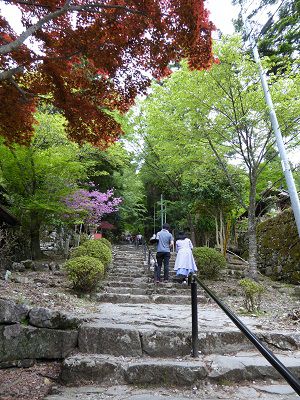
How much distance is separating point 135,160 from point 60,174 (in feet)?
35.7

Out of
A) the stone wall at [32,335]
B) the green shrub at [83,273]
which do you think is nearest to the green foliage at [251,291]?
A: the green shrub at [83,273]

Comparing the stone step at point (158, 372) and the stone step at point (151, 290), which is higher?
the stone step at point (151, 290)

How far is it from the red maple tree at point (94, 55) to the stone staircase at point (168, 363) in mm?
3347

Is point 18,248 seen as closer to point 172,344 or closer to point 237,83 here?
point 172,344

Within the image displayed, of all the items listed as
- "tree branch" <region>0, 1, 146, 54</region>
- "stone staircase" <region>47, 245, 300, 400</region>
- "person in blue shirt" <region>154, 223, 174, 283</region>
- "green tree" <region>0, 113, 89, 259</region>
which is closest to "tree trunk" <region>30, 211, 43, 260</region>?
"green tree" <region>0, 113, 89, 259</region>

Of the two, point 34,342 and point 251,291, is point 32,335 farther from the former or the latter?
point 251,291

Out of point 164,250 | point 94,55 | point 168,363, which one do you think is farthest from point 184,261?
point 94,55

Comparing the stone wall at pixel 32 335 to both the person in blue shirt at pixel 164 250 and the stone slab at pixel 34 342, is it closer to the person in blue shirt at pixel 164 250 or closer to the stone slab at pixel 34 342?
the stone slab at pixel 34 342

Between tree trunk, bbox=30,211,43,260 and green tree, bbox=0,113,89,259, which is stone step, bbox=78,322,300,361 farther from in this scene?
tree trunk, bbox=30,211,43,260

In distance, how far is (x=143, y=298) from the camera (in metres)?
7.22

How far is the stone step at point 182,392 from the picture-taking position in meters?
2.83

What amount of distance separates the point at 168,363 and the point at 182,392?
0.38 m

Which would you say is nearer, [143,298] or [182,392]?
[182,392]

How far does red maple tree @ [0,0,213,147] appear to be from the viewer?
4188mm
